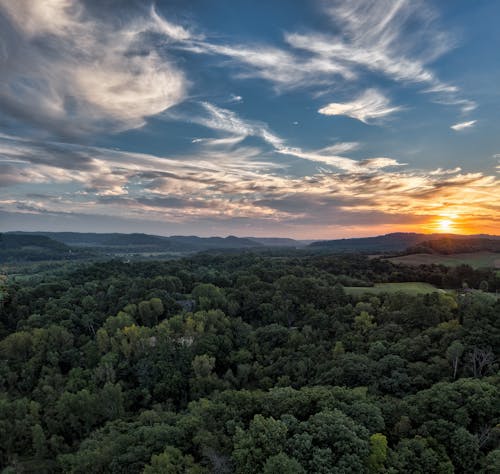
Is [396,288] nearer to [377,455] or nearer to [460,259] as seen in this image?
[460,259]

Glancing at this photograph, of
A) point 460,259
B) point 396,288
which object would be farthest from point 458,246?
point 396,288

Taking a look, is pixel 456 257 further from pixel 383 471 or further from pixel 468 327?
pixel 383 471

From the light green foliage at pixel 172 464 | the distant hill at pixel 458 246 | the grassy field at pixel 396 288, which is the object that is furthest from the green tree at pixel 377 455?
the distant hill at pixel 458 246

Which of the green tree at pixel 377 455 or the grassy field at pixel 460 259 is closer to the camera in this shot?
the green tree at pixel 377 455

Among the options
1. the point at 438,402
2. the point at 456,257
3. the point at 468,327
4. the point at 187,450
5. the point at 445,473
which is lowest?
the point at 187,450

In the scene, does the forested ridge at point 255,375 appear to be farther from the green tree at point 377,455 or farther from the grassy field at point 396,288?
the grassy field at point 396,288

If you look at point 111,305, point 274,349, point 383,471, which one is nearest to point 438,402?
point 383,471
